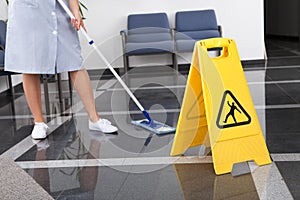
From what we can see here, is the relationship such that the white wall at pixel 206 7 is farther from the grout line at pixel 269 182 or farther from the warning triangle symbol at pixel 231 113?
the grout line at pixel 269 182

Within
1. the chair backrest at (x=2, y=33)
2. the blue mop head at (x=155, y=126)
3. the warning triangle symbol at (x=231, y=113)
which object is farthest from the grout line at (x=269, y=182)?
the chair backrest at (x=2, y=33)

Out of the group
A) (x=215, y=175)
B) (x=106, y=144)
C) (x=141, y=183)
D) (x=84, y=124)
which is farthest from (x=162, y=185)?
(x=84, y=124)

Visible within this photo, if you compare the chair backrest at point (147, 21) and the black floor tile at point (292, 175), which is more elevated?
the chair backrest at point (147, 21)

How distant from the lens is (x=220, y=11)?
251 inches

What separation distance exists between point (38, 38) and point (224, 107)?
125 cm

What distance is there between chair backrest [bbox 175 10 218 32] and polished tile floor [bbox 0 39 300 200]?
6.00 ft

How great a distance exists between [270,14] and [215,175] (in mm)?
9024

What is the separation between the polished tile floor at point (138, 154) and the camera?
82.4 inches

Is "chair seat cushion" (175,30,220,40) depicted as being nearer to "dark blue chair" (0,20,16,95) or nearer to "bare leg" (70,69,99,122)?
"dark blue chair" (0,20,16,95)

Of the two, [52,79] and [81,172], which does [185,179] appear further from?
[52,79]

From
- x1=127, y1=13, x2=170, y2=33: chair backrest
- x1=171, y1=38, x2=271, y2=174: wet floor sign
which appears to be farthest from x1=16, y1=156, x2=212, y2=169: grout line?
x1=127, y1=13, x2=170, y2=33: chair backrest

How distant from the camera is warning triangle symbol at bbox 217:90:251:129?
229 cm

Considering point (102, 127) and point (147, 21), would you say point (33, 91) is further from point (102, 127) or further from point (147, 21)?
point (147, 21)

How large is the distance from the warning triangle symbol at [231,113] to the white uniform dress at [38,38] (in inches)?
42.8
